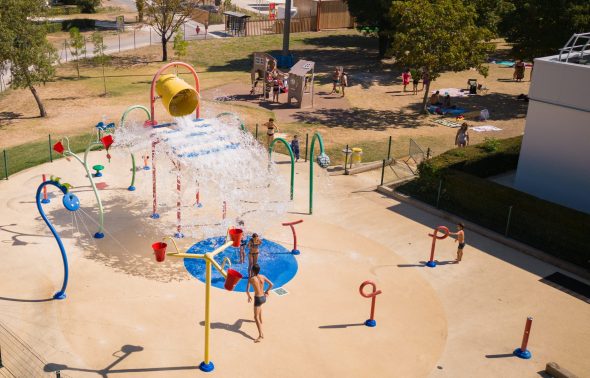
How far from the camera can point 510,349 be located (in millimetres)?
15938

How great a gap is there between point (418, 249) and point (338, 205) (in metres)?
4.16

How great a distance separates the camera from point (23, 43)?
3284 cm

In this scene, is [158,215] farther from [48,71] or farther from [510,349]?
[48,71]

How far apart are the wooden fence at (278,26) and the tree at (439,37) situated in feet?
91.0

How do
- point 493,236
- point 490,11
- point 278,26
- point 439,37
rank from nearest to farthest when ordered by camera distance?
point 493,236 → point 439,37 → point 490,11 → point 278,26

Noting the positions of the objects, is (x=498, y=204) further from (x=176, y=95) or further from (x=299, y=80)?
(x=299, y=80)

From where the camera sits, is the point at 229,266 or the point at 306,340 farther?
the point at 229,266

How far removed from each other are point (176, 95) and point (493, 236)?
Answer: 11.7m

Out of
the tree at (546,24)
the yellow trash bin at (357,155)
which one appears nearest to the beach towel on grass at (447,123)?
the tree at (546,24)

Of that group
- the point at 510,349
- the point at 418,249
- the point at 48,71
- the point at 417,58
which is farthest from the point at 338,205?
the point at 48,71

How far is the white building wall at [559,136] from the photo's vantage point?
72.9ft

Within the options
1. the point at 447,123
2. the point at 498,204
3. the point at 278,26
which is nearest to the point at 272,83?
the point at 447,123

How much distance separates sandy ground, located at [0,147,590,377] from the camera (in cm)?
1511

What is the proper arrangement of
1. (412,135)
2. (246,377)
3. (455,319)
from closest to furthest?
(246,377) → (455,319) → (412,135)
